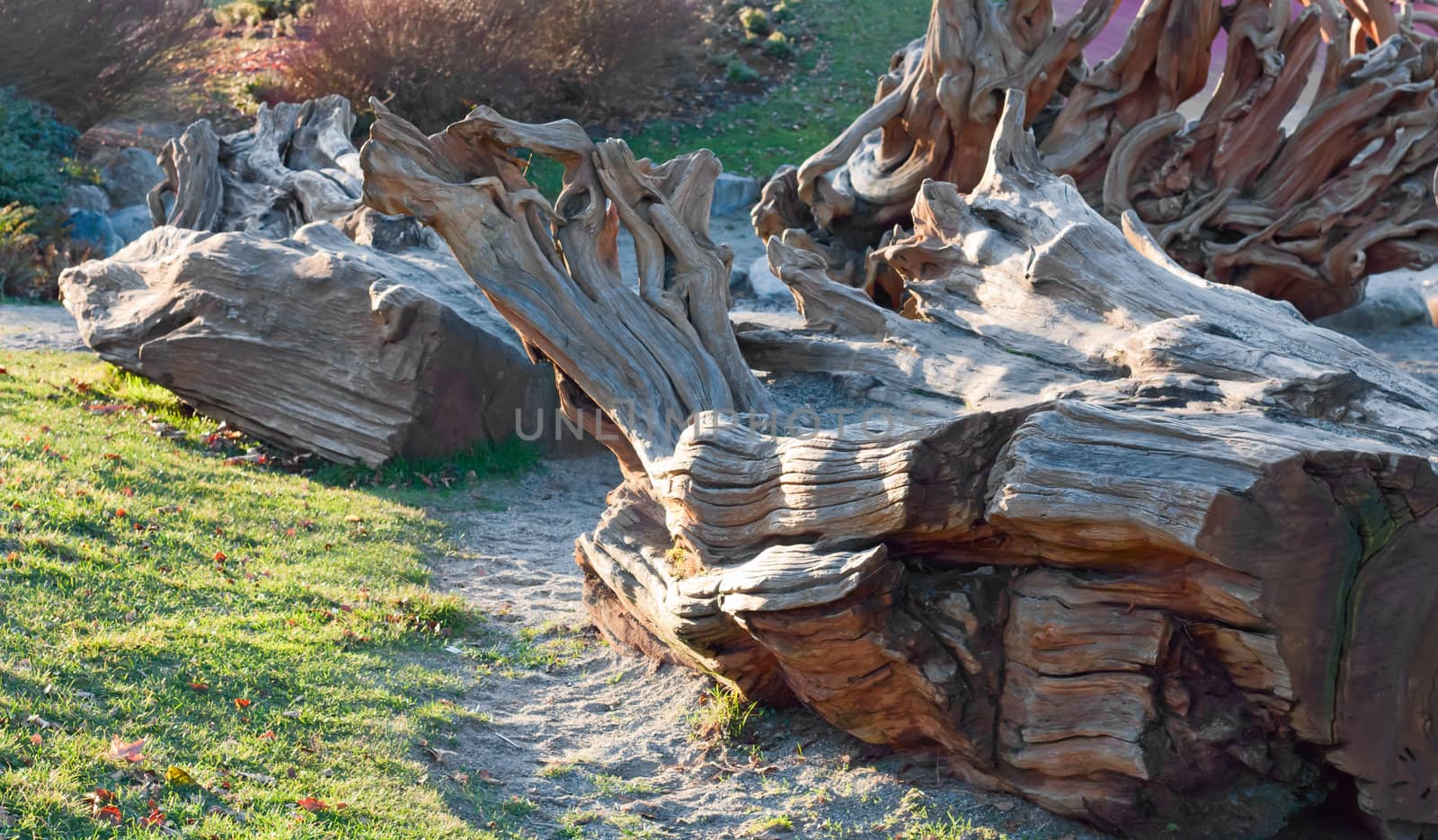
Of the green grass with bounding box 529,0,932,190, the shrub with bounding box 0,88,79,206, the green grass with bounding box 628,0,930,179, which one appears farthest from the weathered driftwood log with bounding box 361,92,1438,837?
the green grass with bounding box 628,0,930,179

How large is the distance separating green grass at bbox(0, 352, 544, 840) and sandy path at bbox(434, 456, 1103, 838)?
8.6 inches

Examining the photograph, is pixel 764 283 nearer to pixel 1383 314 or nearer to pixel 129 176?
pixel 1383 314

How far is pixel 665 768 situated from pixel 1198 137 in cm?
824

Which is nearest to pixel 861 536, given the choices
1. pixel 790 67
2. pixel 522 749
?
pixel 522 749

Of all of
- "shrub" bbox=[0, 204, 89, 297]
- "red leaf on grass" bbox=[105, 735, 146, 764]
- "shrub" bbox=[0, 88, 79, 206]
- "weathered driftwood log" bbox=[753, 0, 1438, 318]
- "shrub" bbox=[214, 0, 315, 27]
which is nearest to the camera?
"red leaf on grass" bbox=[105, 735, 146, 764]

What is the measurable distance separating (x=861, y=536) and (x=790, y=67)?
20.7 m

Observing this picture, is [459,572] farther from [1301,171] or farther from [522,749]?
[1301,171]

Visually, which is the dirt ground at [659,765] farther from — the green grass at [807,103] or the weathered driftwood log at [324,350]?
the green grass at [807,103]

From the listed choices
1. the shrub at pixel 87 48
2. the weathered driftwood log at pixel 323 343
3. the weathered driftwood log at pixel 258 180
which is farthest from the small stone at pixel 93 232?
the weathered driftwood log at pixel 323 343

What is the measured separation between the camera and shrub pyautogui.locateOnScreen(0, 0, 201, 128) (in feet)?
54.7

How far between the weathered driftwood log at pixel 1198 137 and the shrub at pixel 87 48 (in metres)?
11.9

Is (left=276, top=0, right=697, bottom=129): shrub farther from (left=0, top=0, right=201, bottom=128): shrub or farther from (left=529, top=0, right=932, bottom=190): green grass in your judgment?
(left=0, top=0, right=201, bottom=128): shrub

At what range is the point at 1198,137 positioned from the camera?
1051 cm

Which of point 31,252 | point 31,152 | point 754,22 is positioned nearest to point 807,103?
point 754,22
